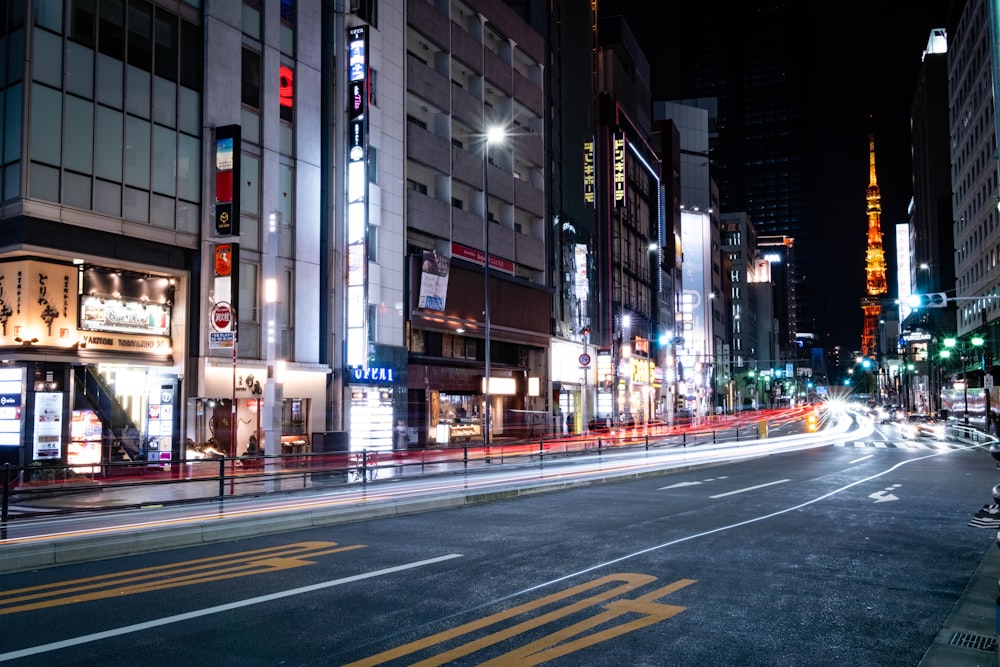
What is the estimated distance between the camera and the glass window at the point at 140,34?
28359mm

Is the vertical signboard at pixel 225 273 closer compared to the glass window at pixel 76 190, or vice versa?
the glass window at pixel 76 190

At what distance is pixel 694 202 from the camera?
136m

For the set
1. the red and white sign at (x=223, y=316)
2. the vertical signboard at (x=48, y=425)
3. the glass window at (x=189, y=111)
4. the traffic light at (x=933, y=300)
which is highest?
the glass window at (x=189, y=111)

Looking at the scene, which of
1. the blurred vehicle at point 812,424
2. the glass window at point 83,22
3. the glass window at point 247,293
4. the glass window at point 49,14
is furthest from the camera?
the blurred vehicle at point 812,424

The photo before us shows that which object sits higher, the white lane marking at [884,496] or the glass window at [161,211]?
the glass window at [161,211]

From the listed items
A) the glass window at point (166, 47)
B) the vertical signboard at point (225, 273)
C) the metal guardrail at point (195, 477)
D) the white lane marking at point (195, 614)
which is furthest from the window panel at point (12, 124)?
the white lane marking at point (195, 614)

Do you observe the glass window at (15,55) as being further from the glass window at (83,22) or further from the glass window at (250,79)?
the glass window at (250,79)

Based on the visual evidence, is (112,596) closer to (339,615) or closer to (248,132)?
(339,615)

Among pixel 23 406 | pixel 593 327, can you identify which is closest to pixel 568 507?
pixel 23 406

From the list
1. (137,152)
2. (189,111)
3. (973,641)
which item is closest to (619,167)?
(189,111)

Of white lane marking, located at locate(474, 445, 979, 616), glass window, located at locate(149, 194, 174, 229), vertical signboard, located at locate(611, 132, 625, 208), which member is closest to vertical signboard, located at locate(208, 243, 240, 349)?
glass window, located at locate(149, 194, 174, 229)

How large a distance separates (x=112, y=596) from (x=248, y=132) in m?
26.2

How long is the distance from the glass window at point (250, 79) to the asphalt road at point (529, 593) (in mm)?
21719

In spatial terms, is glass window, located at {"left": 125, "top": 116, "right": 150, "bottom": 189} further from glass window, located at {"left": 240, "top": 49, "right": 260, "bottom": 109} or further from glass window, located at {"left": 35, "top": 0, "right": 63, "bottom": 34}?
glass window, located at {"left": 240, "top": 49, "right": 260, "bottom": 109}
